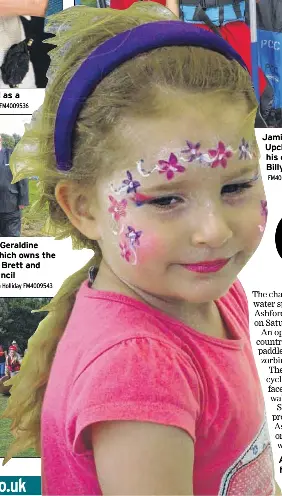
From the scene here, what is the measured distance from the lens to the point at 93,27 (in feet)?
2.40

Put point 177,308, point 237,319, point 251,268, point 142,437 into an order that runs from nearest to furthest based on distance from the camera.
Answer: point 142,437
point 177,308
point 237,319
point 251,268

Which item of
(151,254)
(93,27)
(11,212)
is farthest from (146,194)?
(11,212)

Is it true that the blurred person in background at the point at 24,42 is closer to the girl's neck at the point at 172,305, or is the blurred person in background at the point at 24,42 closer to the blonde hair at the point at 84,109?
the blonde hair at the point at 84,109

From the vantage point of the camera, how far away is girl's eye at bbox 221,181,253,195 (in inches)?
27.2

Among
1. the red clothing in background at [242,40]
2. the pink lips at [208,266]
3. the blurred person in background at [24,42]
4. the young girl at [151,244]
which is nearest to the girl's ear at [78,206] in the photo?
the young girl at [151,244]

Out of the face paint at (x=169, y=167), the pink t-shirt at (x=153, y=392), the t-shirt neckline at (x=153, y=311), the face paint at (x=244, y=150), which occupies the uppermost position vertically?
the face paint at (x=244, y=150)

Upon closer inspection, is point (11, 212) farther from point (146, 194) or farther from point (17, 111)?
point (146, 194)

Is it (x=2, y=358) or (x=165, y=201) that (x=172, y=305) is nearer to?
(x=165, y=201)

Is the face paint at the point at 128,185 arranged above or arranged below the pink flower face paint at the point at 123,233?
above

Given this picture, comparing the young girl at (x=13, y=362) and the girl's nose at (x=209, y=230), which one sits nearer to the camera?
the girl's nose at (x=209, y=230)

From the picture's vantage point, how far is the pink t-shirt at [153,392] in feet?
2.12

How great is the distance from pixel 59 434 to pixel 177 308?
18 cm

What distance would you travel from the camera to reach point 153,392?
65 centimetres

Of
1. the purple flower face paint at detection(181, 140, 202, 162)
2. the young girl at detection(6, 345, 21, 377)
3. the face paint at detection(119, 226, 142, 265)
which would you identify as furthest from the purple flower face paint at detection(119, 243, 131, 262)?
the young girl at detection(6, 345, 21, 377)
